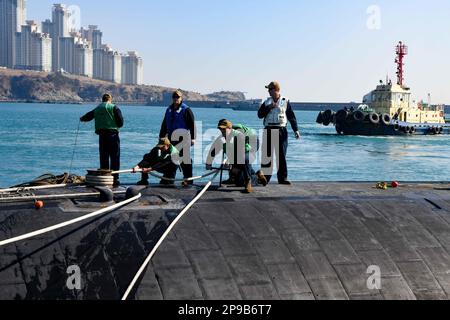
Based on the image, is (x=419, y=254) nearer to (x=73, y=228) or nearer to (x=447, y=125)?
(x=73, y=228)

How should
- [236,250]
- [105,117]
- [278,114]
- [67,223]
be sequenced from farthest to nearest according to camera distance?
[105,117], [278,114], [236,250], [67,223]

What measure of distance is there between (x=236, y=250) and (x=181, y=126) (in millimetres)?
4449

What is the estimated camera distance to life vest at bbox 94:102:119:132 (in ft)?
37.4

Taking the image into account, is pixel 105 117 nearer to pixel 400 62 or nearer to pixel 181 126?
pixel 181 126

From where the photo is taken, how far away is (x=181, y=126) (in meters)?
11.5

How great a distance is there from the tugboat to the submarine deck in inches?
2644

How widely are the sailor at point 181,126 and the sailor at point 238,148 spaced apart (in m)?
1.46

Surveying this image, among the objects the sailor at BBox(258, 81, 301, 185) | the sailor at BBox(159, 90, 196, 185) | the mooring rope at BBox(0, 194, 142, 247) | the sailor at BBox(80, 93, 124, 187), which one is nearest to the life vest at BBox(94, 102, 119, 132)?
the sailor at BBox(80, 93, 124, 187)

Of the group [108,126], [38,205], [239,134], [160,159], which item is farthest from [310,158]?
[38,205]

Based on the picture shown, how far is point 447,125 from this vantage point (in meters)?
86.6

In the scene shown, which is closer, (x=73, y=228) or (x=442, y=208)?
(x=73, y=228)

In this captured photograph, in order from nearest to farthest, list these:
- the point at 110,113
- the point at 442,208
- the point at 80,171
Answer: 1. the point at 442,208
2. the point at 110,113
3. the point at 80,171

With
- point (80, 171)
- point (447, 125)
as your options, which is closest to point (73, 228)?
point (80, 171)
